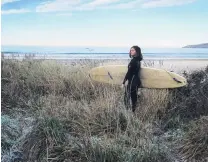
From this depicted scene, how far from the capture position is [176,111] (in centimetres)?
377

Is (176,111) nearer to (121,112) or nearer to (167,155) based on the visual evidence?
(121,112)

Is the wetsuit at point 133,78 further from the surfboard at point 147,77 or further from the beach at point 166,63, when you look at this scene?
the beach at point 166,63

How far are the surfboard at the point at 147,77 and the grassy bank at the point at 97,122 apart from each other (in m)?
0.08

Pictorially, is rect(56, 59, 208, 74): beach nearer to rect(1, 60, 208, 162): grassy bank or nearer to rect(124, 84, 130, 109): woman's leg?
rect(1, 60, 208, 162): grassy bank

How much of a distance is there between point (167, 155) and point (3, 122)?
1.51 m

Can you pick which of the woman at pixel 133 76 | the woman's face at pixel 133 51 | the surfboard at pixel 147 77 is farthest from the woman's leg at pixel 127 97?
the woman's face at pixel 133 51

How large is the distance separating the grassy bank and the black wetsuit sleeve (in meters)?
0.19

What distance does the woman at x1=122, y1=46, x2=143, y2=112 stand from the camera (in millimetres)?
3834

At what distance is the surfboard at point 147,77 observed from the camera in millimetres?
4051

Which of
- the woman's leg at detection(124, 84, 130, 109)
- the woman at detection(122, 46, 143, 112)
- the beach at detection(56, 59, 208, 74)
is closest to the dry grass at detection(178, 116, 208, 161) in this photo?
the woman's leg at detection(124, 84, 130, 109)

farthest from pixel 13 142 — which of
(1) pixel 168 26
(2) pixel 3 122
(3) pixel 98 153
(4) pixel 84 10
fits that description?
(1) pixel 168 26

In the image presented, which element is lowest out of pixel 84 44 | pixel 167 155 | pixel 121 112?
pixel 167 155

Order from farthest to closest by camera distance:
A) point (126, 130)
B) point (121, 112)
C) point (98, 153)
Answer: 1. point (121, 112)
2. point (126, 130)
3. point (98, 153)

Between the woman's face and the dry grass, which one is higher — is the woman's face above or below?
above
